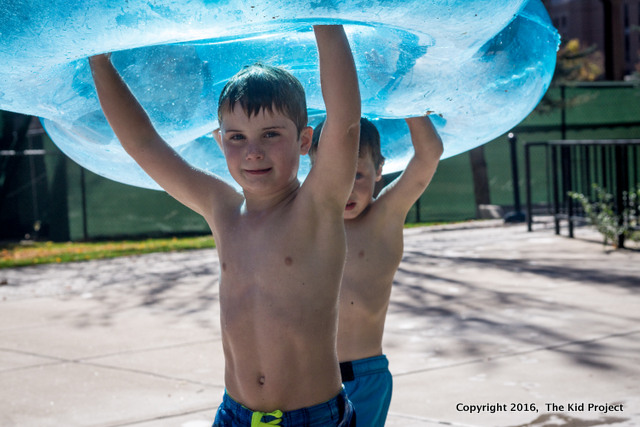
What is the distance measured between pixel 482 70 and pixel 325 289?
0.76m

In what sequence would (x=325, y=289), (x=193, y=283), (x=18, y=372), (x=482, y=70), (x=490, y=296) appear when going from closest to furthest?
(x=325, y=289), (x=482, y=70), (x=18, y=372), (x=490, y=296), (x=193, y=283)

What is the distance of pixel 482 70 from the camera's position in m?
2.29

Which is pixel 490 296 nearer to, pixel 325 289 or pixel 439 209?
pixel 325 289

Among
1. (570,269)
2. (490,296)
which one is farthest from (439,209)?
(490,296)

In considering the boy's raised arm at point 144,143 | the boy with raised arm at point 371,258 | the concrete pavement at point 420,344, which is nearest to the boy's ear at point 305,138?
the boy's raised arm at point 144,143

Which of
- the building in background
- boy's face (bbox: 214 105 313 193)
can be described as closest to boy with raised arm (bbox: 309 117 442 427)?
boy's face (bbox: 214 105 313 193)

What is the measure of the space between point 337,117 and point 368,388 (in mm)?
1096

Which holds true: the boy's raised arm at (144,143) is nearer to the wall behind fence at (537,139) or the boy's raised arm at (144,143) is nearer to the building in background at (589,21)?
the wall behind fence at (537,139)

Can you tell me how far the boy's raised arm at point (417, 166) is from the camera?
8.72ft

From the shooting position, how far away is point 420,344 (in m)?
4.93

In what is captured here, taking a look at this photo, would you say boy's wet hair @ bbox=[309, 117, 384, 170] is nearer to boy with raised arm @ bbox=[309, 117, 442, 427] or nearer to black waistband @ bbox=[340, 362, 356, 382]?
boy with raised arm @ bbox=[309, 117, 442, 427]

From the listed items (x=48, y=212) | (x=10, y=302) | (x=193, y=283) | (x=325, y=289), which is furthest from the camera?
(x=48, y=212)

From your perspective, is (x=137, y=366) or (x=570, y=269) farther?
(x=570, y=269)

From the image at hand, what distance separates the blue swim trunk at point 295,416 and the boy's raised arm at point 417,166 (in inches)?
35.2
